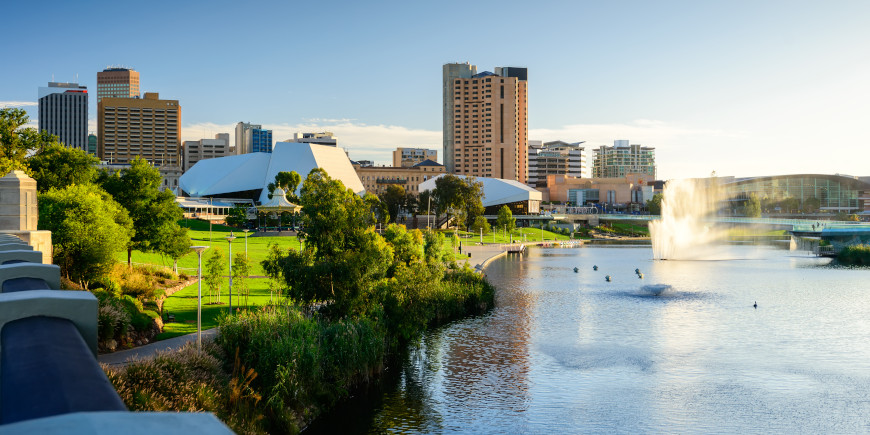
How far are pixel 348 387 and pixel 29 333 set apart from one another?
19.5 metres

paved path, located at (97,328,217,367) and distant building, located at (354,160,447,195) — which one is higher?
distant building, located at (354,160,447,195)

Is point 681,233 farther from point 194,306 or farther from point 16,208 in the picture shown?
point 16,208

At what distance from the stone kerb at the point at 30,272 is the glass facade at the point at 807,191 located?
176 m

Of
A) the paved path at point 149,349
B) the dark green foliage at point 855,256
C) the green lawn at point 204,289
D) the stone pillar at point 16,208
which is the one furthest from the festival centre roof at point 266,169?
the stone pillar at point 16,208

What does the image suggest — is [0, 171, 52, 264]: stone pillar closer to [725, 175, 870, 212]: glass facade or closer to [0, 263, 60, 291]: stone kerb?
[0, 263, 60, 291]: stone kerb

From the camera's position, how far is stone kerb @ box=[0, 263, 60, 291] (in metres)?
5.94

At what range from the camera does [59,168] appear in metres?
38.5

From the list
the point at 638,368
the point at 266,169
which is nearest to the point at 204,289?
the point at 638,368

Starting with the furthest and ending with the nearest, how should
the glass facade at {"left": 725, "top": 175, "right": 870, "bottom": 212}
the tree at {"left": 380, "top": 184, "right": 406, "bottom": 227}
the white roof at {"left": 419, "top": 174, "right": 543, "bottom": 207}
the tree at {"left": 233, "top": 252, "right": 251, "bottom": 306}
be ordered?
the glass facade at {"left": 725, "top": 175, "right": 870, "bottom": 212}, the white roof at {"left": 419, "top": 174, "right": 543, "bottom": 207}, the tree at {"left": 380, "top": 184, "right": 406, "bottom": 227}, the tree at {"left": 233, "top": 252, "right": 251, "bottom": 306}

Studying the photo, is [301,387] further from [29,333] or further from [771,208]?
[771,208]

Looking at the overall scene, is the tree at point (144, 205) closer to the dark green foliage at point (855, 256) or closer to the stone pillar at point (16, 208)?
the stone pillar at point (16, 208)

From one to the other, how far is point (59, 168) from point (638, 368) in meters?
32.0

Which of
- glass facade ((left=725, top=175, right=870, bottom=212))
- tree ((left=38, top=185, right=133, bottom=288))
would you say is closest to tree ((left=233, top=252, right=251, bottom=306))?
tree ((left=38, top=185, right=133, bottom=288))

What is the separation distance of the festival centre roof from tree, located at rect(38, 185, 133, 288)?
368 feet
